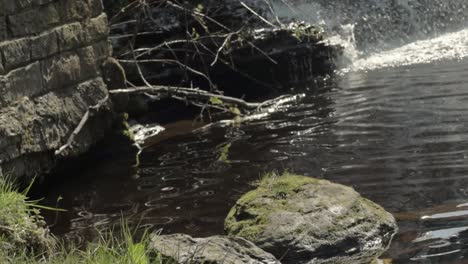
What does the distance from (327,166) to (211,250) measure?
122 inches

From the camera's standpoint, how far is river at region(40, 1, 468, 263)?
6.25 meters

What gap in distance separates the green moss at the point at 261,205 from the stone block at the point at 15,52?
8.69ft

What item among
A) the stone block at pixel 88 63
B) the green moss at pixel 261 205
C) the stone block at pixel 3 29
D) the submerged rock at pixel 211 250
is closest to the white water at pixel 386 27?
the stone block at pixel 88 63

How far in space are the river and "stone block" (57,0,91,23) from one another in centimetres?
162

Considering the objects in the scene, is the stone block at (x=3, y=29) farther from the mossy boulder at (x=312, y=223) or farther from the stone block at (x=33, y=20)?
the mossy boulder at (x=312, y=223)

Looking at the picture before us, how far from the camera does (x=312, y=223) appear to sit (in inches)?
215

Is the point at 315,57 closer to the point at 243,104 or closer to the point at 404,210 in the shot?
the point at 243,104

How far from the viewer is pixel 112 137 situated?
30.8ft

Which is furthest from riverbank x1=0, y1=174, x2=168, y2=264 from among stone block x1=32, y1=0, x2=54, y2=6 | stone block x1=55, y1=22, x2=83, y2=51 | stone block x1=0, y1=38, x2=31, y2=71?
stone block x1=55, y1=22, x2=83, y2=51

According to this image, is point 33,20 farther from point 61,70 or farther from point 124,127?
point 124,127

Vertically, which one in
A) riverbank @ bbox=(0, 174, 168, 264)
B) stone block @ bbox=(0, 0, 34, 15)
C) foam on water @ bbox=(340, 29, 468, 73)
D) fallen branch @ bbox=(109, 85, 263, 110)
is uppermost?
stone block @ bbox=(0, 0, 34, 15)

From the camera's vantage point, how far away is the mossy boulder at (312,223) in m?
5.34

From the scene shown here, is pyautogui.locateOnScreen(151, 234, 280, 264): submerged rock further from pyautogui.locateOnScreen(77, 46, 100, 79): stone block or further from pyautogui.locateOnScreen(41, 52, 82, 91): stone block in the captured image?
pyautogui.locateOnScreen(77, 46, 100, 79): stone block

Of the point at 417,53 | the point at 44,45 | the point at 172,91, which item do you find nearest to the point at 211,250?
the point at 44,45
